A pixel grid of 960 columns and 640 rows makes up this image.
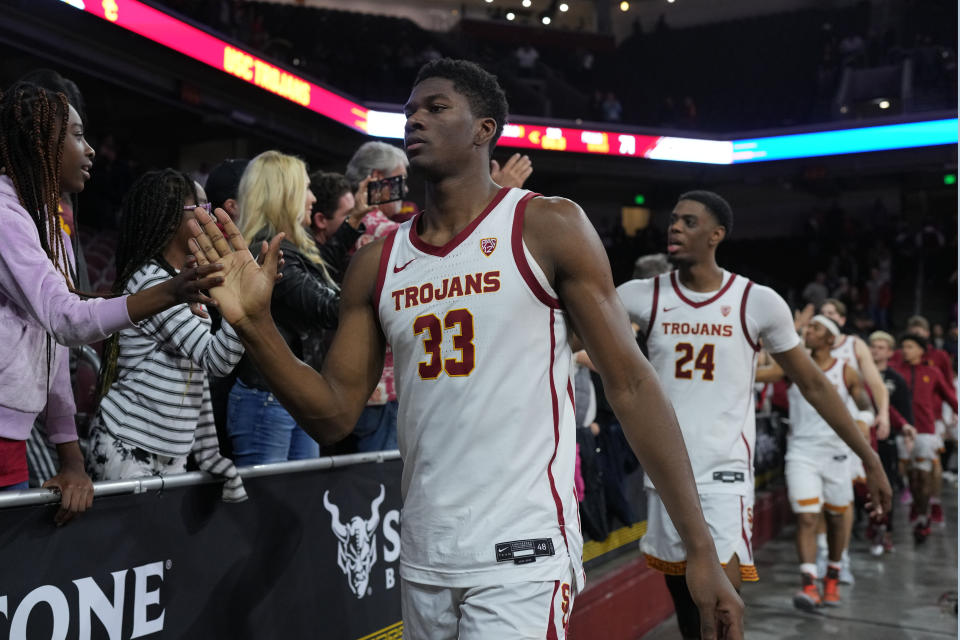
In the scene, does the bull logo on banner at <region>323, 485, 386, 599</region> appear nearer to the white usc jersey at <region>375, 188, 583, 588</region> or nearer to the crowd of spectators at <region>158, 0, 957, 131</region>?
the white usc jersey at <region>375, 188, 583, 588</region>

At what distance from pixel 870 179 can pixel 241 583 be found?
83.0 ft

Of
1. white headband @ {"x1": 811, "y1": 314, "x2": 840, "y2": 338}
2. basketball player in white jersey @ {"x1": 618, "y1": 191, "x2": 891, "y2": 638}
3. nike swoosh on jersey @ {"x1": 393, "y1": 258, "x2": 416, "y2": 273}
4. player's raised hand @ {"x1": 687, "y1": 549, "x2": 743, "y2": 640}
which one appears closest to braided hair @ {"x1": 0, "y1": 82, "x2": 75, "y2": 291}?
nike swoosh on jersey @ {"x1": 393, "y1": 258, "x2": 416, "y2": 273}

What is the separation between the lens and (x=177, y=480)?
307 centimetres

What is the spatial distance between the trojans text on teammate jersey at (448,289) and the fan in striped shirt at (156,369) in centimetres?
80

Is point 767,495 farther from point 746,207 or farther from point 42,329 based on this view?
point 746,207

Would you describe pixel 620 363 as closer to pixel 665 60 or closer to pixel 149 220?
pixel 149 220

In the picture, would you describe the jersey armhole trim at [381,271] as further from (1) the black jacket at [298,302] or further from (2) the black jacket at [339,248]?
(2) the black jacket at [339,248]

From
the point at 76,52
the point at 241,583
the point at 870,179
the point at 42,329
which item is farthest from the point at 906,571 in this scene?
the point at 870,179

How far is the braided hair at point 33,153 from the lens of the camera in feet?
8.89

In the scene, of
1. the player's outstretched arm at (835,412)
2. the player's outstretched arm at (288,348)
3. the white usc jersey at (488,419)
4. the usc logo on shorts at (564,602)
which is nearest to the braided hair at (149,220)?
the player's outstretched arm at (288,348)

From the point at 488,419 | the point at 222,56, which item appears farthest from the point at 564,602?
the point at 222,56

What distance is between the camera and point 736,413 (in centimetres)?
461

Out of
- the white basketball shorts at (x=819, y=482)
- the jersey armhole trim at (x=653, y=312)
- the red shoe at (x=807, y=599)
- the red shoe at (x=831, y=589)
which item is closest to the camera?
the jersey armhole trim at (x=653, y=312)

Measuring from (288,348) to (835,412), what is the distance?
312 centimetres
